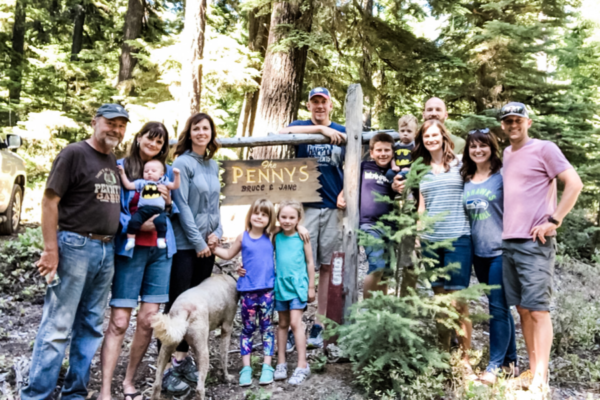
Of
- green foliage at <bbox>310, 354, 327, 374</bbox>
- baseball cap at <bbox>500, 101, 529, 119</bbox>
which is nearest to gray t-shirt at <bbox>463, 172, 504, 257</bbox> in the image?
baseball cap at <bbox>500, 101, 529, 119</bbox>

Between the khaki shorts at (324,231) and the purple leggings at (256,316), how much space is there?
840 millimetres

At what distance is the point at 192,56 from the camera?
9.93 m

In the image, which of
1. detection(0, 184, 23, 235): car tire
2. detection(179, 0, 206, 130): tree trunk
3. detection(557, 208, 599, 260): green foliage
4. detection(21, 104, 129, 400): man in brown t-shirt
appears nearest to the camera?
detection(21, 104, 129, 400): man in brown t-shirt

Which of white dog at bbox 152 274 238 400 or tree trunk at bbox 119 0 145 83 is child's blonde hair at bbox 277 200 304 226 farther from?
tree trunk at bbox 119 0 145 83

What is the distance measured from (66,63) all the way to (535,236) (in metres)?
17.8

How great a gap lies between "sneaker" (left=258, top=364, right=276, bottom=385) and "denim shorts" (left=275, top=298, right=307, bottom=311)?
21.0 inches

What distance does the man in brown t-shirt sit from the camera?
126 inches

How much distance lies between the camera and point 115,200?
3.48 m

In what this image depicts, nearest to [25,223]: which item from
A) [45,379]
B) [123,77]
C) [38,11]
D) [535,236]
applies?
[123,77]

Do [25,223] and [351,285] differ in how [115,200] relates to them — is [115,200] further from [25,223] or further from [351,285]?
[25,223]

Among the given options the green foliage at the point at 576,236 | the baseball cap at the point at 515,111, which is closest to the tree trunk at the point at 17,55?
the baseball cap at the point at 515,111

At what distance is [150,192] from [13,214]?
7.75 meters

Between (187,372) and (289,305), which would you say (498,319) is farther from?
(187,372)

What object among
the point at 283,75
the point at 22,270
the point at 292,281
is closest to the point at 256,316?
the point at 292,281
